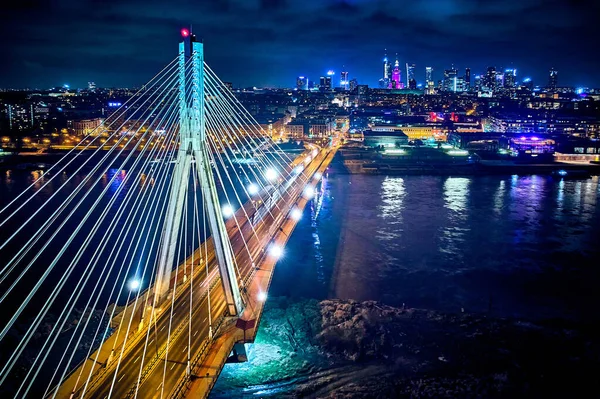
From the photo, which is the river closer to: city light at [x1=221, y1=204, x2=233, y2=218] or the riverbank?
the riverbank

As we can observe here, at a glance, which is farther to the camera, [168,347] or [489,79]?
[489,79]

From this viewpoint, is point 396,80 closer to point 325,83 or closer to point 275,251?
point 325,83

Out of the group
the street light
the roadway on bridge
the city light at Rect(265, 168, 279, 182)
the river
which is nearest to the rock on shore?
the river

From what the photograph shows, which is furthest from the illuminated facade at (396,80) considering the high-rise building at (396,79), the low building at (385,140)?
the low building at (385,140)

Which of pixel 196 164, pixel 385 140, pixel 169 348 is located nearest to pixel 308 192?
pixel 196 164

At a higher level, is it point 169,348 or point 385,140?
point 385,140

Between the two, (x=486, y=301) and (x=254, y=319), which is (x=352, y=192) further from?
(x=254, y=319)
